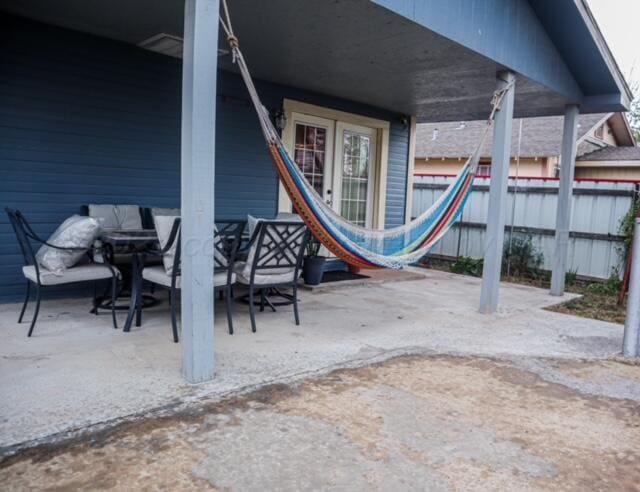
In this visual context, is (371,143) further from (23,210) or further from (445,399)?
(445,399)

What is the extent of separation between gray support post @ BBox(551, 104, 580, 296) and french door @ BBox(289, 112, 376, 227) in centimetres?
235

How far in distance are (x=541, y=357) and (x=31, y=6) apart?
4.30m

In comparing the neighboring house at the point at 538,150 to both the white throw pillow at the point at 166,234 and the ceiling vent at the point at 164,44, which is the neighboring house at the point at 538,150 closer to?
the ceiling vent at the point at 164,44

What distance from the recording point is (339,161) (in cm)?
643

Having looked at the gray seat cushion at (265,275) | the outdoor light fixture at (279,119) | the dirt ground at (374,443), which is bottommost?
the dirt ground at (374,443)

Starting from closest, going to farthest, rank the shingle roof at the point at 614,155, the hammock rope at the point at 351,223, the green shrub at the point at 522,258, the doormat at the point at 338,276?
1. the hammock rope at the point at 351,223
2. the doormat at the point at 338,276
3. the green shrub at the point at 522,258
4. the shingle roof at the point at 614,155

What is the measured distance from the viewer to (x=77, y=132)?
4.26m

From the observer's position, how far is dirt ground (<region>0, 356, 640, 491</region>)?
1.82 meters

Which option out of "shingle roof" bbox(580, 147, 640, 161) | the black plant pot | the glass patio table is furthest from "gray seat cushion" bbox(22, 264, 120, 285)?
"shingle roof" bbox(580, 147, 640, 161)

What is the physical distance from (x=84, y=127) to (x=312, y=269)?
250cm

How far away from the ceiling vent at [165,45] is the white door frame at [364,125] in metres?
1.41

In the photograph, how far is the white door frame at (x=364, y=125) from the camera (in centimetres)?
577

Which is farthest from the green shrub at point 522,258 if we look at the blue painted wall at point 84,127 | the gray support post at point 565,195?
the blue painted wall at point 84,127

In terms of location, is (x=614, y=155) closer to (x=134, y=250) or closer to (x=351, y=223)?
(x=351, y=223)
